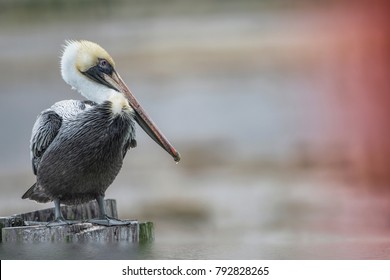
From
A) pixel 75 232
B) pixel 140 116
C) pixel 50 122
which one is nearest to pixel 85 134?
pixel 50 122

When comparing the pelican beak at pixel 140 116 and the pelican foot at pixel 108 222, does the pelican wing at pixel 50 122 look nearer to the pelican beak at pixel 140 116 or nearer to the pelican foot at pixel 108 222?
the pelican beak at pixel 140 116

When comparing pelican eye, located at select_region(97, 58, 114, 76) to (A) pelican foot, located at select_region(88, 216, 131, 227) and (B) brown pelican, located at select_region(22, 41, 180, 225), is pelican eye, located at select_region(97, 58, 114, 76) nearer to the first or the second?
(B) brown pelican, located at select_region(22, 41, 180, 225)

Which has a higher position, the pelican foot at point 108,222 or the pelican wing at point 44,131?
the pelican wing at point 44,131

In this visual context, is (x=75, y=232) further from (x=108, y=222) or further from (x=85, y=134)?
(x=85, y=134)

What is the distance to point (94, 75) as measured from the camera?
159 inches

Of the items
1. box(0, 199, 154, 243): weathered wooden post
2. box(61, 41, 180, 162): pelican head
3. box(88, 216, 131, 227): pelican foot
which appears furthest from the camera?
box(61, 41, 180, 162): pelican head

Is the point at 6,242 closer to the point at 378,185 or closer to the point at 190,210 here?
the point at 190,210

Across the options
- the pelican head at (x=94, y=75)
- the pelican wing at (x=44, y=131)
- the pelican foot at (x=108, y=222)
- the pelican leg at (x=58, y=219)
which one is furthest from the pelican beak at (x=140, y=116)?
the pelican leg at (x=58, y=219)

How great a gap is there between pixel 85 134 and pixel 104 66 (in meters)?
0.42

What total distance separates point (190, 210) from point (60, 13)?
1341 mm

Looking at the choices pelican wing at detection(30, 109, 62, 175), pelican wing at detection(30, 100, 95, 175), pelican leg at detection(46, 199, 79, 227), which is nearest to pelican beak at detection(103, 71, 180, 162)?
pelican wing at detection(30, 100, 95, 175)

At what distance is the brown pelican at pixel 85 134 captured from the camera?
152 inches

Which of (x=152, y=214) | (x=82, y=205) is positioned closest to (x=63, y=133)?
(x=82, y=205)

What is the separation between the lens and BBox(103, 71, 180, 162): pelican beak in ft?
13.4
